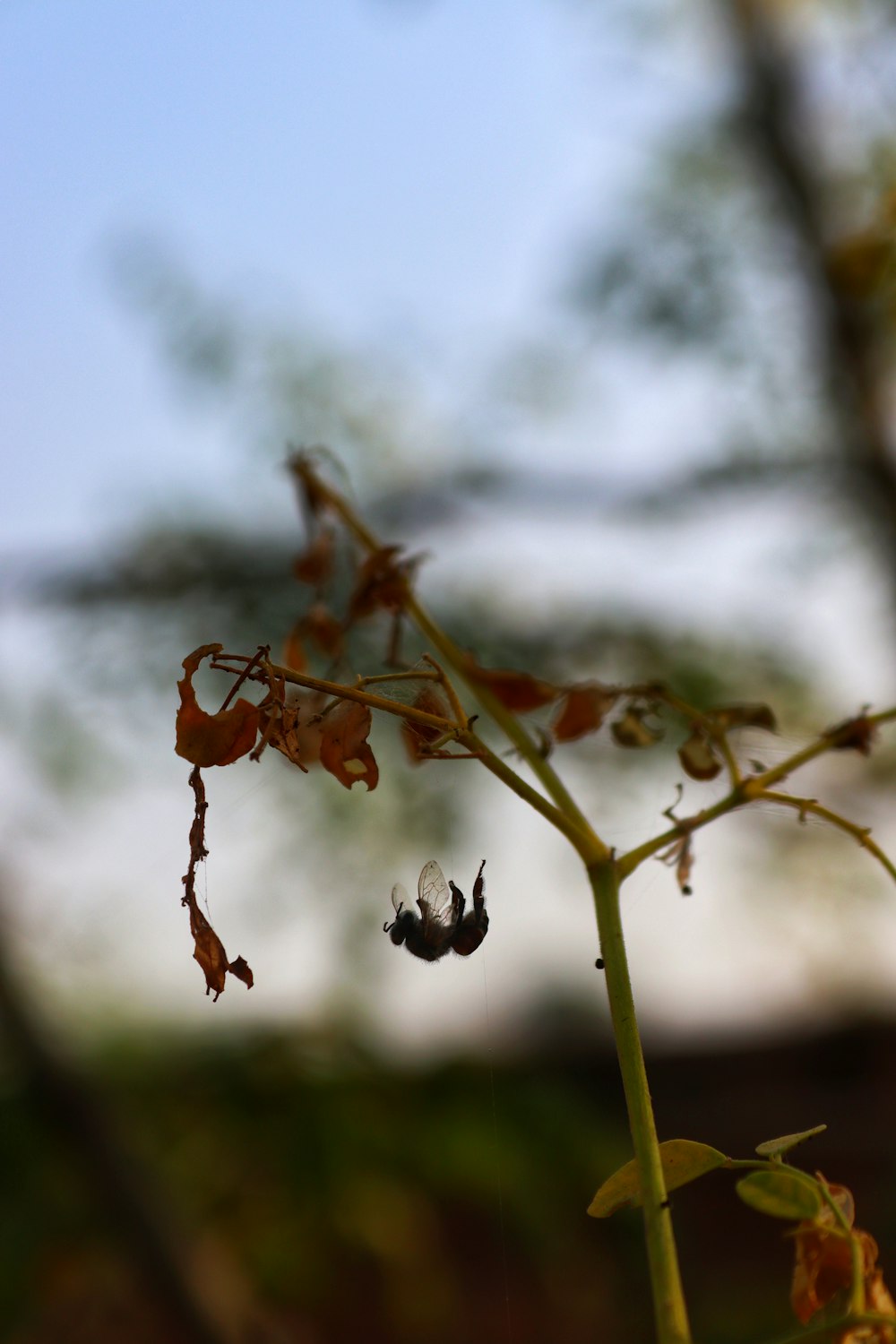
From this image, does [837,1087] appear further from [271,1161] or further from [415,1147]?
[271,1161]

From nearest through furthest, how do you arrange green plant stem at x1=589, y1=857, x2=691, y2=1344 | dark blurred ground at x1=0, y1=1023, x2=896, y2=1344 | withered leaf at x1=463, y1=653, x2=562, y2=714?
green plant stem at x1=589, y1=857, x2=691, y2=1344, withered leaf at x1=463, y1=653, x2=562, y2=714, dark blurred ground at x1=0, y1=1023, x2=896, y2=1344

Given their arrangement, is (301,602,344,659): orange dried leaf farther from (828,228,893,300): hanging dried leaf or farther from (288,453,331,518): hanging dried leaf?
(828,228,893,300): hanging dried leaf

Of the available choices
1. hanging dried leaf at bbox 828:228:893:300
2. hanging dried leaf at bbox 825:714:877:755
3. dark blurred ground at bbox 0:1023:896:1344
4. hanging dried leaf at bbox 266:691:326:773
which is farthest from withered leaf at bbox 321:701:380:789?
dark blurred ground at bbox 0:1023:896:1344

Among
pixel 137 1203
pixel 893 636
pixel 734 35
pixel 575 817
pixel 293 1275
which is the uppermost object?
pixel 734 35

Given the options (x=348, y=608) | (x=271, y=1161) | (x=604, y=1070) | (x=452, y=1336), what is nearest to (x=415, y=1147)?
(x=271, y=1161)

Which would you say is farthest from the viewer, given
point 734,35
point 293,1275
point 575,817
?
point 734,35

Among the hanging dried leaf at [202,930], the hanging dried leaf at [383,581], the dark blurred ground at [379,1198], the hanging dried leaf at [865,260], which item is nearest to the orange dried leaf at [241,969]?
the hanging dried leaf at [202,930]

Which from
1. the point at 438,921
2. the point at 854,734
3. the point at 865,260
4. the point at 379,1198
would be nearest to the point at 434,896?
the point at 438,921
